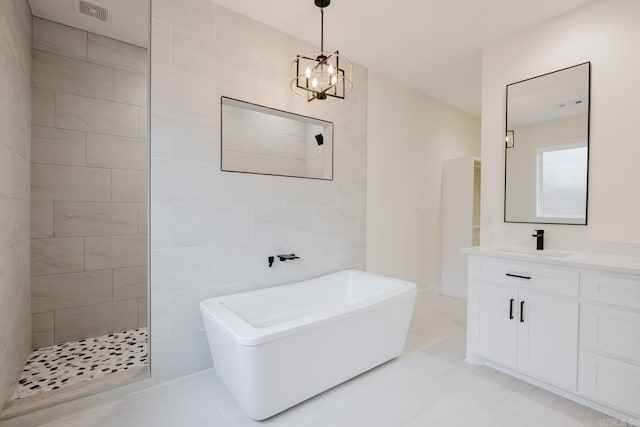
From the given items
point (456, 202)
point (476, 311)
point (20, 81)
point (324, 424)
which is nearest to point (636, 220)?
point (476, 311)

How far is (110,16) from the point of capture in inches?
98.2

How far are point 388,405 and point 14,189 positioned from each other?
2771 millimetres

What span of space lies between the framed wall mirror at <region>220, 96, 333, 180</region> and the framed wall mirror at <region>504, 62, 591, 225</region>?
66.4 inches

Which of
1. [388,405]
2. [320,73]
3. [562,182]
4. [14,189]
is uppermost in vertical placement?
[320,73]

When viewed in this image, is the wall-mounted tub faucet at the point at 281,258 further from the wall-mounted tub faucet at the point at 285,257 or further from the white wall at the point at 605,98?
the white wall at the point at 605,98

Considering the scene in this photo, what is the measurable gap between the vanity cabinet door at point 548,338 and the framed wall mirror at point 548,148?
766 mm

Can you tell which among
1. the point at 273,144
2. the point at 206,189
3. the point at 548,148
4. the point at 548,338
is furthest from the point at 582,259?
the point at 273,144

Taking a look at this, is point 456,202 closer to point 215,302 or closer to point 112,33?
point 215,302

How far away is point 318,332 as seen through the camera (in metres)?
1.85

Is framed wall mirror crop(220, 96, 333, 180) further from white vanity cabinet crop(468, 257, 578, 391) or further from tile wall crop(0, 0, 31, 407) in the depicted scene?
white vanity cabinet crop(468, 257, 578, 391)

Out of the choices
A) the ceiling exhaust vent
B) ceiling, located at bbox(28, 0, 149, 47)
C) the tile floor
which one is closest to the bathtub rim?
the tile floor

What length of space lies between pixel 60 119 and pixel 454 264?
469 centimetres

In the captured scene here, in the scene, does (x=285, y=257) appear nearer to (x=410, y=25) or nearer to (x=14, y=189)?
(x=14, y=189)

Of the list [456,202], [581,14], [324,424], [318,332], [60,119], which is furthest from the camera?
[456,202]
